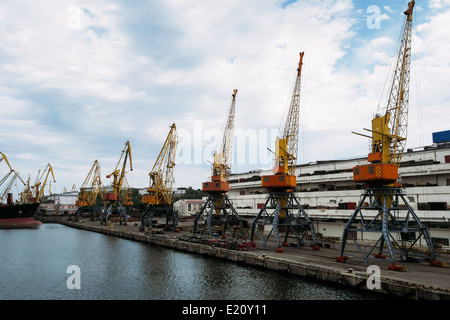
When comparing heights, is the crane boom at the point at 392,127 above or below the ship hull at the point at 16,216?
above

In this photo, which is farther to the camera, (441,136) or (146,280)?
(441,136)

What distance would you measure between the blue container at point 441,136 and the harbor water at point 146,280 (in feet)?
142

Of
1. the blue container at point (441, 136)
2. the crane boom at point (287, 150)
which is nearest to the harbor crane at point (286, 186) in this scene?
the crane boom at point (287, 150)

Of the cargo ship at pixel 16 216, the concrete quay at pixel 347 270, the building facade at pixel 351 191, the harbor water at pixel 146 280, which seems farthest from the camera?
the cargo ship at pixel 16 216

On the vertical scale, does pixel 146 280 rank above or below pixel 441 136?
below

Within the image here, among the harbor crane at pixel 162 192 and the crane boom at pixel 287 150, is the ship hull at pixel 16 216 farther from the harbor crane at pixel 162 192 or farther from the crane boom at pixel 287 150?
the crane boom at pixel 287 150

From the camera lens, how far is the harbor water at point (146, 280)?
29281 mm

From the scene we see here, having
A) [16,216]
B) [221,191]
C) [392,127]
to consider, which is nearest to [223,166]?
[221,191]

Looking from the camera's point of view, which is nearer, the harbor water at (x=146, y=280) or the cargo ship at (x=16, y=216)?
the harbor water at (x=146, y=280)

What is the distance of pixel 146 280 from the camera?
34969 millimetres

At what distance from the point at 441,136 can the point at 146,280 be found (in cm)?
5774

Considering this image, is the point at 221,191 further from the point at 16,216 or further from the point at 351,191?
the point at 16,216

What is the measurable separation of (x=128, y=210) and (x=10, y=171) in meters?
53.4

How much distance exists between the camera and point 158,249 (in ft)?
189
